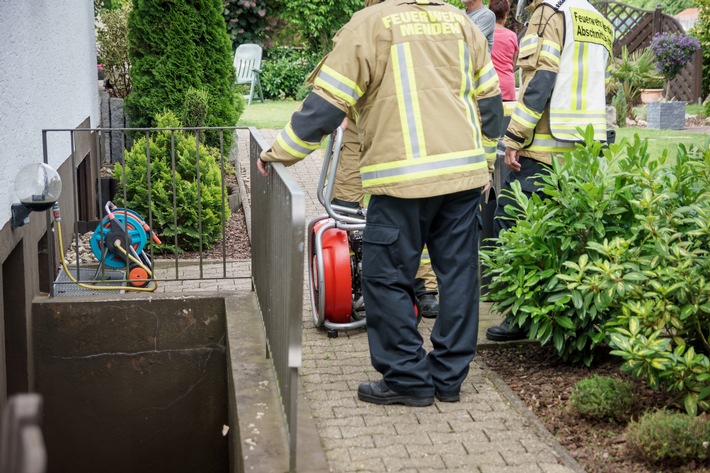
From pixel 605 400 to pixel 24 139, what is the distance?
12.5 ft

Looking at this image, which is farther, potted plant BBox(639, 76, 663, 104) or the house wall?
potted plant BBox(639, 76, 663, 104)

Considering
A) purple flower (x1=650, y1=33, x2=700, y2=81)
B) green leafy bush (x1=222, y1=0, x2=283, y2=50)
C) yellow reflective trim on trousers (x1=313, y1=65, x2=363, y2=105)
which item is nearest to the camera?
yellow reflective trim on trousers (x1=313, y1=65, x2=363, y2=105)

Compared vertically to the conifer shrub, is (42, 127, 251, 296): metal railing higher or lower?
lower

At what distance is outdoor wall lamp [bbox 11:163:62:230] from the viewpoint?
5527 millimetres

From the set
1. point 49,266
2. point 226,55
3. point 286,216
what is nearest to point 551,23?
point 286,216

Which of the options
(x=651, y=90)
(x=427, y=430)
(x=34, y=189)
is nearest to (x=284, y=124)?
(x=651, y=90)

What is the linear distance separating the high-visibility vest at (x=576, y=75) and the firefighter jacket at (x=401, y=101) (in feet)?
4.35

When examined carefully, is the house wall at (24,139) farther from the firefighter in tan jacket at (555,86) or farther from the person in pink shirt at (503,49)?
the person in pink shirt at (503,49)

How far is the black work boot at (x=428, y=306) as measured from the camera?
6.07 m

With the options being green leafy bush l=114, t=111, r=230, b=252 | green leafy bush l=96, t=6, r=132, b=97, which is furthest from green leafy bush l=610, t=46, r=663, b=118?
green leafy bush l=114, t=111, r=230, b=252

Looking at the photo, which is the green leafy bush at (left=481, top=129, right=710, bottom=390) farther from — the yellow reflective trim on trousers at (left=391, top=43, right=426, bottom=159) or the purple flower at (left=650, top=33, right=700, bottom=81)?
the purple flower at (left=650, top=33, right=700, bottom=81)

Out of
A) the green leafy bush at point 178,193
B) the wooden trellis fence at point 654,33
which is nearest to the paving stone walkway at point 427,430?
the green leafy bush at point 178,193

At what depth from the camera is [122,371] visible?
6.29m

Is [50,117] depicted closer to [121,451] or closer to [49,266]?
[49,266]
